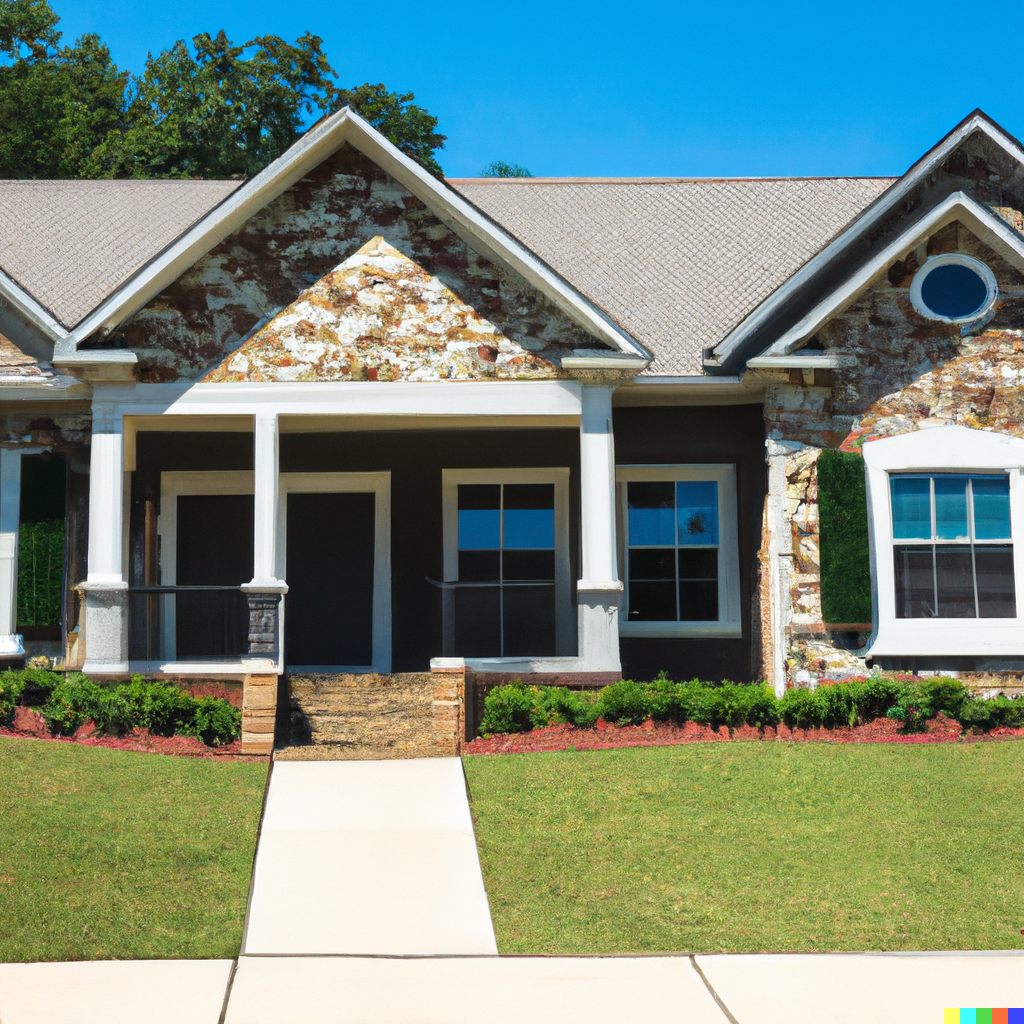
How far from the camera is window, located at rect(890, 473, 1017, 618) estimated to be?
464 inches

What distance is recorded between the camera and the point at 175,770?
31.6 ft

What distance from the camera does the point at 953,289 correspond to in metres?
12.0

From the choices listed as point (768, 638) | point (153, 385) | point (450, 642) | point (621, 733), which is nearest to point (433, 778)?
point (621, 733)

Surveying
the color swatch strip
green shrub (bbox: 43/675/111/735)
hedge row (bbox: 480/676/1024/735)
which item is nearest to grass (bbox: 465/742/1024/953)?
hedge row (bbox: 480/676/1024/735)

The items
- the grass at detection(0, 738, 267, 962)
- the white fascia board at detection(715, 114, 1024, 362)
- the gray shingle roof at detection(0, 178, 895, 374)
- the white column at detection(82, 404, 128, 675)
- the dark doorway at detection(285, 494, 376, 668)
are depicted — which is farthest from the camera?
the dark doorway at detection(285, 494, 376, 668)

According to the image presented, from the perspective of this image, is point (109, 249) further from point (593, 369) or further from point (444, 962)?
→ point (444, 962)

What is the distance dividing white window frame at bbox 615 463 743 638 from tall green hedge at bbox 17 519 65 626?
612cm

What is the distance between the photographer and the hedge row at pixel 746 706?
10945 mm

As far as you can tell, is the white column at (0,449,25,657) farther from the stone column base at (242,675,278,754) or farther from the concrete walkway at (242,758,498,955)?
the concrete walkway at (242,758,498,955)

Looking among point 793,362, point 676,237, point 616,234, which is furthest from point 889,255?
point 616,234

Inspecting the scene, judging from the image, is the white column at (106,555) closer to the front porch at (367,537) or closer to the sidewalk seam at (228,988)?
the front porch at (367,537)

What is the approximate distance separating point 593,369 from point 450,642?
330 centimetres

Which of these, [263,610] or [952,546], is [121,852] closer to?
[263,610]

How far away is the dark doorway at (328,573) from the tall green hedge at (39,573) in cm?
266
